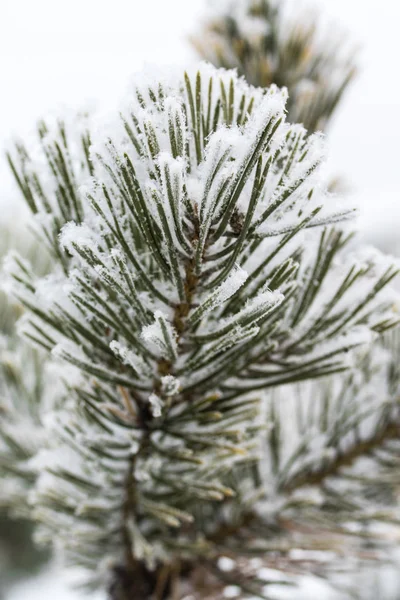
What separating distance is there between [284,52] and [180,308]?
875 millimetres

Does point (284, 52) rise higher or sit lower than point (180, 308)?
higher

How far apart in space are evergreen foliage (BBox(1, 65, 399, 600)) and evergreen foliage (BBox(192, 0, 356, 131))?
598 mm

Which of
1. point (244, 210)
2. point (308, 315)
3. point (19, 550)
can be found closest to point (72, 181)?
point (244, 210)

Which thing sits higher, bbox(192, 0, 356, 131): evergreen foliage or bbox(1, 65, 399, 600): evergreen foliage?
bbox(192, 0, 356, 131): evergreen foliage

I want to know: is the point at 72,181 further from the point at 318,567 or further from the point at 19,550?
the point at 19,550

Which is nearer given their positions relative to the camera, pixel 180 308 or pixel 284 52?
pixel 180 308

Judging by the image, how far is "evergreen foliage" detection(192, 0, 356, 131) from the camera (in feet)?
3.99

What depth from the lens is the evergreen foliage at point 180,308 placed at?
53 cm

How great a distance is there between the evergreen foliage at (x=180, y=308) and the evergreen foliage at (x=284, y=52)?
0.60 metres

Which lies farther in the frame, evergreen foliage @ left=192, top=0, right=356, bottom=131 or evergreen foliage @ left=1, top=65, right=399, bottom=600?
evergreen foliage @ left=192, top=0, right=356, bottom=131

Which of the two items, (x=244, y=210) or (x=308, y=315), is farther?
(x=308, y=315)

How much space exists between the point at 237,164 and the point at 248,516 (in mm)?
687

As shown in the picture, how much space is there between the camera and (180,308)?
607 millimetres

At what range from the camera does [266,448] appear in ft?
3.34
